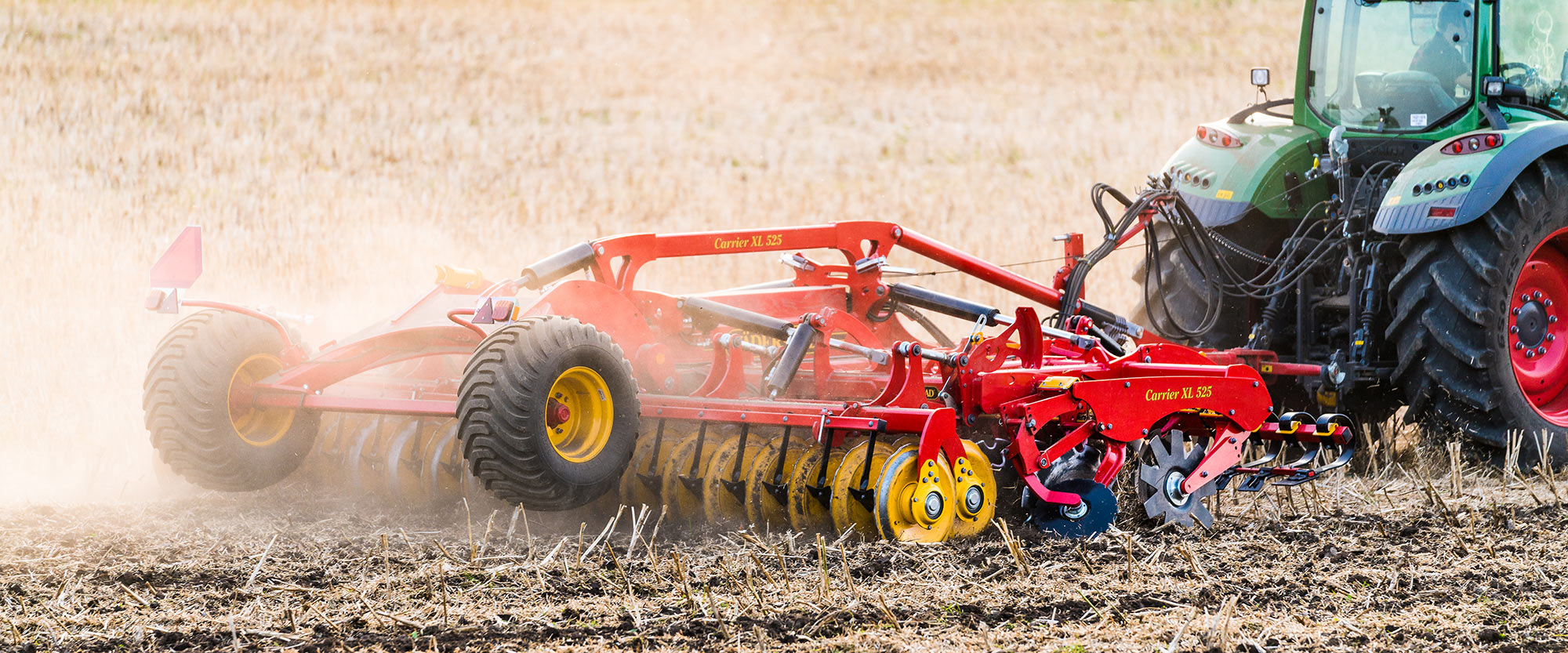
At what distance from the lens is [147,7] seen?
1892 cm

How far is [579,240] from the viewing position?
426 inches

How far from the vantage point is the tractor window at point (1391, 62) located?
621 cm

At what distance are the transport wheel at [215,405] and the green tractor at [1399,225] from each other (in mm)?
3724

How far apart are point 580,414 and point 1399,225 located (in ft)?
10.7

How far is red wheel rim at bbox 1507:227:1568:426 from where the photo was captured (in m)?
6.01

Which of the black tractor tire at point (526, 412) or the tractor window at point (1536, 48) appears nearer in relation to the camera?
the black tractor tire at point (526, 412)

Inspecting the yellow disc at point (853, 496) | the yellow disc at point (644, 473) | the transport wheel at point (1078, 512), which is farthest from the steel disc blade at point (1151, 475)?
the yellow disc at point (644, 473)

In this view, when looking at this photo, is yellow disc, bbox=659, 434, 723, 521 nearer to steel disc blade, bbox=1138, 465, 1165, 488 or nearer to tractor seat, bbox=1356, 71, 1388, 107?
steel disc blade, bbox=1138, 465, 1165, 488

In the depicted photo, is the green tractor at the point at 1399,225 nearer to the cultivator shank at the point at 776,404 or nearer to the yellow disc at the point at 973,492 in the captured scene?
the cultivator shank at the point at 776,404

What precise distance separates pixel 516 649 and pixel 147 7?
17.9 metres

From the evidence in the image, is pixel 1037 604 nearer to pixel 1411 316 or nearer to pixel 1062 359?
pixel 1062 359

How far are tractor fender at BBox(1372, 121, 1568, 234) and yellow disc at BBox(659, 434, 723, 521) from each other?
277cm

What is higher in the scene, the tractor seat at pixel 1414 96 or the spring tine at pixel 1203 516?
the tractor seat at pixel 1414 96

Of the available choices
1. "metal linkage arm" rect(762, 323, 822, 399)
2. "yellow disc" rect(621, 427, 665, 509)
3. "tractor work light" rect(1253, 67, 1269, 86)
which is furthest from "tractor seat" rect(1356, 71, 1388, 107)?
"yellow disc" rect(621, 427, 665, 509)
